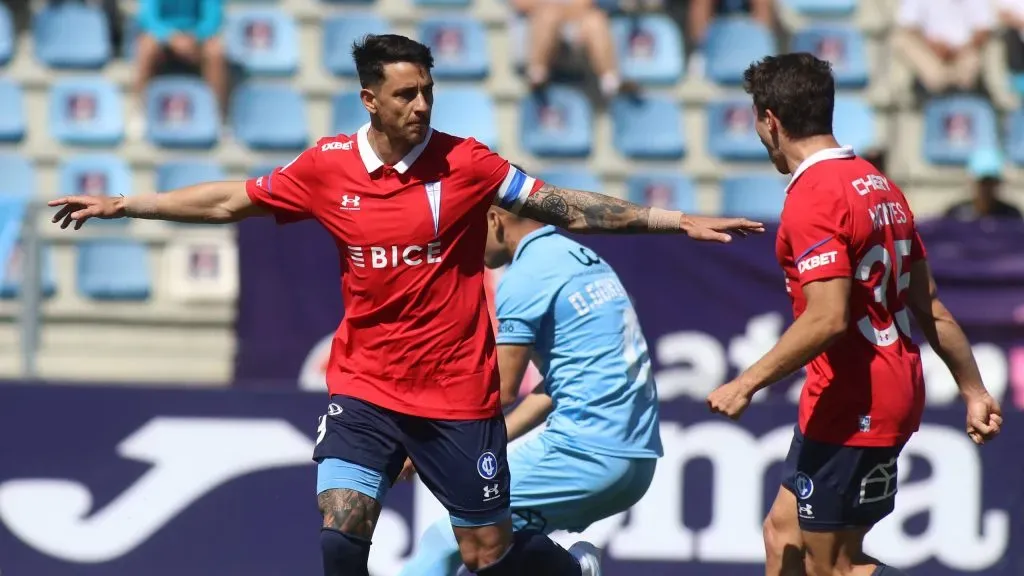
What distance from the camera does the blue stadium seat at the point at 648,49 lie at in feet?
37.2

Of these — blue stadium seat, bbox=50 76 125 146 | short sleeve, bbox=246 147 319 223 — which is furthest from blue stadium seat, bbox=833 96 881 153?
short sleeve, bbox=246 147 319 223

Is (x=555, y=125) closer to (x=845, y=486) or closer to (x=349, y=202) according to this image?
(x=349, y=202)

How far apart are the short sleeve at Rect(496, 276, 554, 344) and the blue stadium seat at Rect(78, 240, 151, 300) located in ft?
14.5

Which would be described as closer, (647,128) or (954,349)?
(954,349)

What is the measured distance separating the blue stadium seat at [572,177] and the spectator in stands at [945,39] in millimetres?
2853

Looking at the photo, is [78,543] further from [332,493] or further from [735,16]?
[735,16]

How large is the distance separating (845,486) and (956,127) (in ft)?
24.2

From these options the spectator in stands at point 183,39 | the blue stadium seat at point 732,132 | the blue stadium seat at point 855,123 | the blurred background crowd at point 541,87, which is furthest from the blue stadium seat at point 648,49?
the spectator in stands at point 183,39

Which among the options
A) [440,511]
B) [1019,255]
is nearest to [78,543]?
[440,511]

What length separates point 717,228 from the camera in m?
4.65

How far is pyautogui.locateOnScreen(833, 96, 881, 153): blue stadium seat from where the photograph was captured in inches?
437

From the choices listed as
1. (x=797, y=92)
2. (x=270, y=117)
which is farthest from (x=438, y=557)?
(x=270, y=117)

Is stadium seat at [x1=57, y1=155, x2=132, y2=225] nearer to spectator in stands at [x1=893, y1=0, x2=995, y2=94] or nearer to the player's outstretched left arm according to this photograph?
spectator in stands at [x1=893, y1=0, x2=995, y2=94]

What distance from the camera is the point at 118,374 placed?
8953 millimetres
